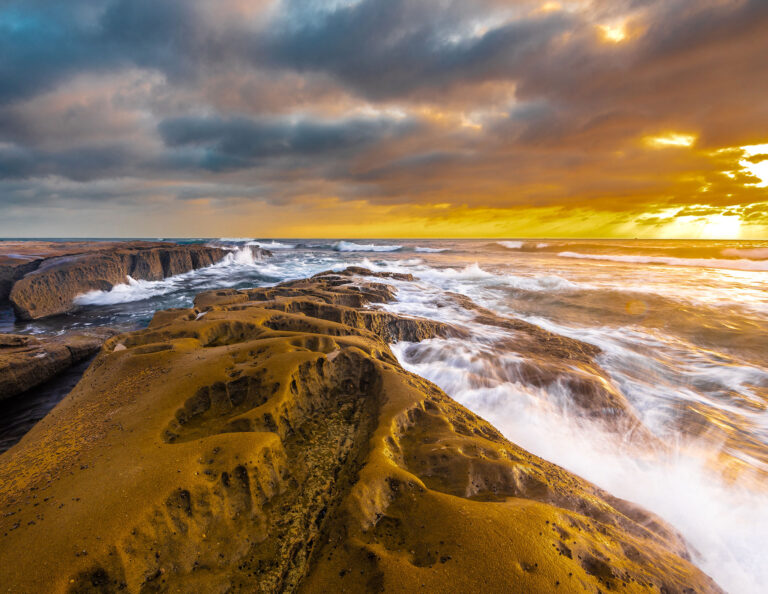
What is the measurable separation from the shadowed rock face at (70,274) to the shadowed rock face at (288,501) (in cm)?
1812

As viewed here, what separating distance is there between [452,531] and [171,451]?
9.10ft

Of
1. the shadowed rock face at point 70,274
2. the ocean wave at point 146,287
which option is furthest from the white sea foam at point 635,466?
the ocean wave at point 146,287

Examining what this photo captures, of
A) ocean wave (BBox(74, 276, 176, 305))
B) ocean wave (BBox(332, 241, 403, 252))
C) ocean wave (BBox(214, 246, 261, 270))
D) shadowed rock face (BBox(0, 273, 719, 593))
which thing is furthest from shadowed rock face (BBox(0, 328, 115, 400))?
ocean wave (BBox(332, 241, 403, 252))

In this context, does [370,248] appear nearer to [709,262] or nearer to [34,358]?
[709,262]

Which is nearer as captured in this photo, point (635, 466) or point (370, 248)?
point (635, 466)

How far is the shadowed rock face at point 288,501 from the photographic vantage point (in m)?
2.23

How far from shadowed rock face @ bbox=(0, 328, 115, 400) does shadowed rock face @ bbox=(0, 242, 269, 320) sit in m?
9.23

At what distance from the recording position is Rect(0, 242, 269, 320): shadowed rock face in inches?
651

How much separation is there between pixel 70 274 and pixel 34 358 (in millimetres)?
14693

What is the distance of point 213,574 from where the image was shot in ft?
7.89

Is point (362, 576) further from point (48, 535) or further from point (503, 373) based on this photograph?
point (503, 373)

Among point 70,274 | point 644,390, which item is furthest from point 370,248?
point 644,390

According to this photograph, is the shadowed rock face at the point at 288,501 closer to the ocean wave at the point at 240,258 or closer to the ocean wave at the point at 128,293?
the ocean wave at the point at 128,293

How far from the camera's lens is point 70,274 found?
63.2 ft
